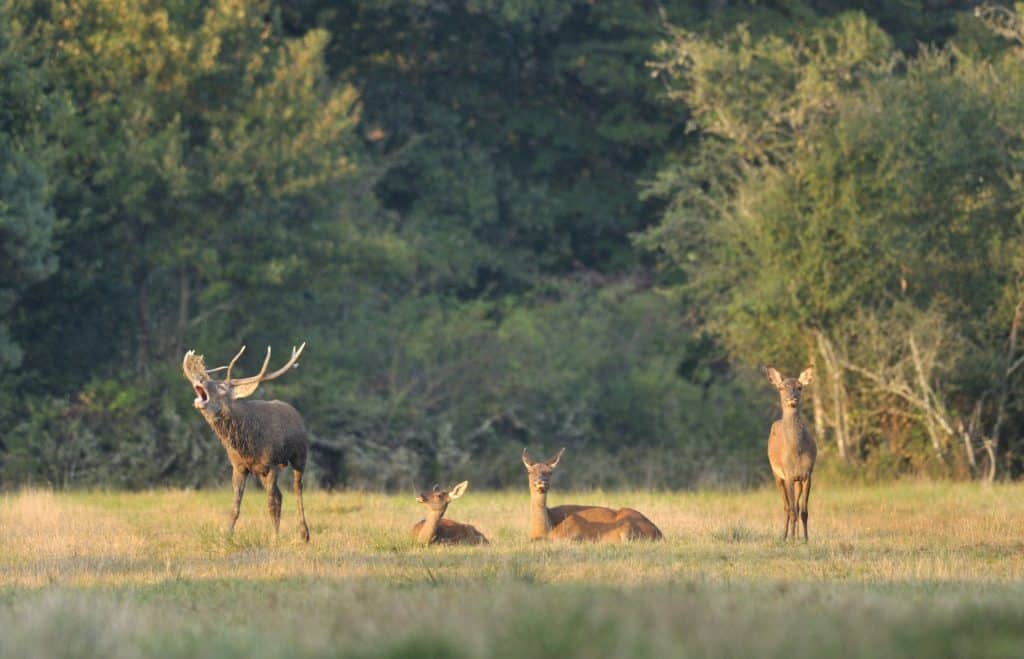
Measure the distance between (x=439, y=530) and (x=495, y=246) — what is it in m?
26.3

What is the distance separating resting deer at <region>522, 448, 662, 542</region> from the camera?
17.2 m

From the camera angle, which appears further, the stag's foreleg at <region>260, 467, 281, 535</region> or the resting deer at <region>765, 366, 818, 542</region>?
the resting deer at <region>765, 366, 818, 542</region>

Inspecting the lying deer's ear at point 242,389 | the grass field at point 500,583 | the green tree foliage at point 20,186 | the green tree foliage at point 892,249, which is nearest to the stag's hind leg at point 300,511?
the grass field at point 500,583

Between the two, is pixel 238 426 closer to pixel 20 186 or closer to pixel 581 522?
pixel 581 522

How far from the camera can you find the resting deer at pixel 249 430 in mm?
17344

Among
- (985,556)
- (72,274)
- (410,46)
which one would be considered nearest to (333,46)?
(410,46)

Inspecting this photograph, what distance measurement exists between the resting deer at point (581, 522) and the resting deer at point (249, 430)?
6.77 feet

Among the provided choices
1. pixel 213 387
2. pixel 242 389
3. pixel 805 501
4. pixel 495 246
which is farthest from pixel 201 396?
pixel 495 246

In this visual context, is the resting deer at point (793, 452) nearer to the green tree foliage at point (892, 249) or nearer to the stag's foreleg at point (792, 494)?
the stag's foreleg at point (792, 494)

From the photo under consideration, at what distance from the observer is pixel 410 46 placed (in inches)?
1700

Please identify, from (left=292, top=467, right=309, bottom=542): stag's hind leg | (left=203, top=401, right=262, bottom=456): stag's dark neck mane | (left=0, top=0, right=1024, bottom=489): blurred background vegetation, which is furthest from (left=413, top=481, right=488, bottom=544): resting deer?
(left=0, top=0, right=1024, bottom=489): blurred background vegetation

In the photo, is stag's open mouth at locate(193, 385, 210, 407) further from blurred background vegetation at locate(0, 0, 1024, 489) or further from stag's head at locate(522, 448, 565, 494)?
blurred background vegetation at locate(0, 0, 1024, 489)

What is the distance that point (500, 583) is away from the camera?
1234cm

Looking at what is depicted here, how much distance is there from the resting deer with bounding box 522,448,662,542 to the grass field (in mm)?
259
